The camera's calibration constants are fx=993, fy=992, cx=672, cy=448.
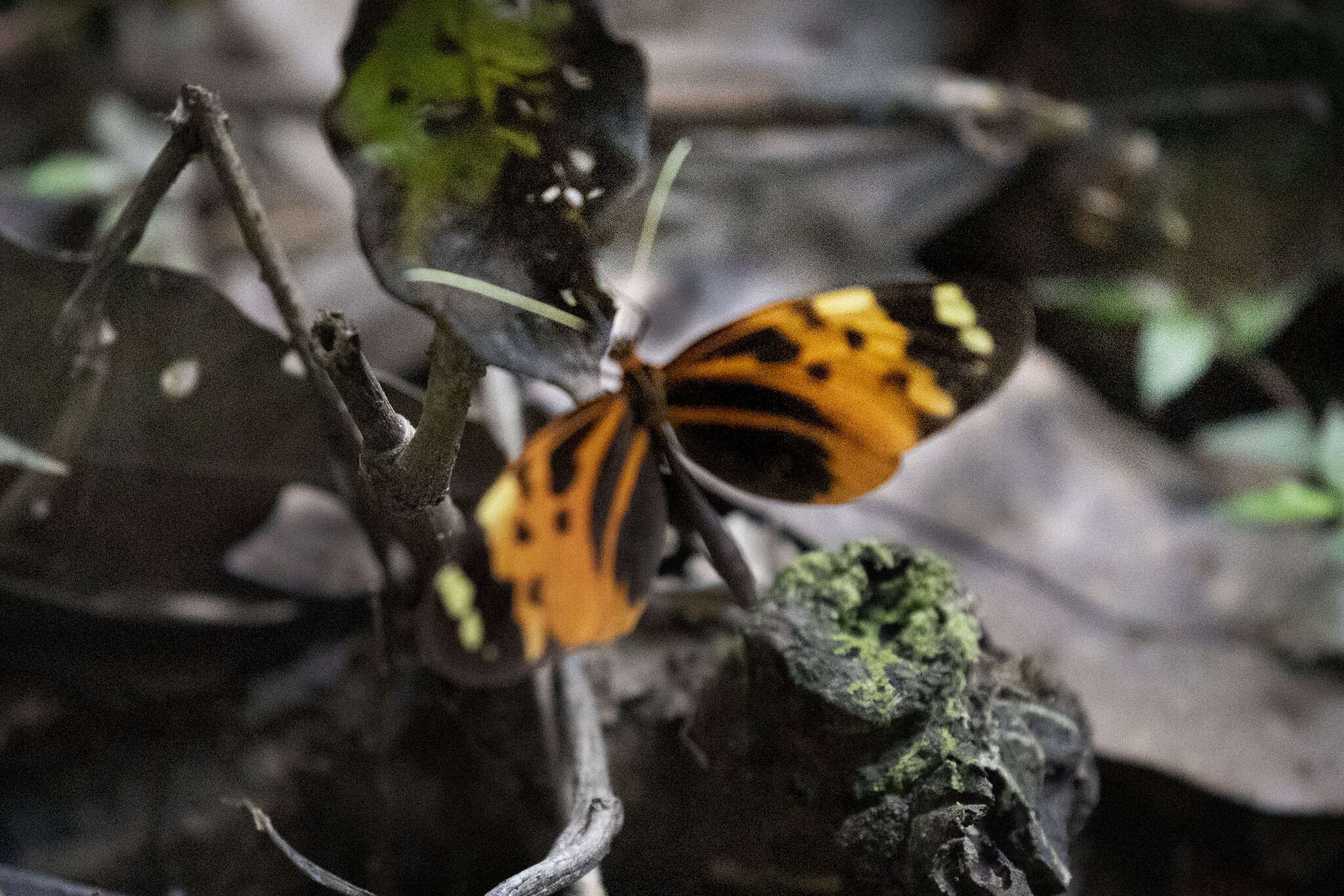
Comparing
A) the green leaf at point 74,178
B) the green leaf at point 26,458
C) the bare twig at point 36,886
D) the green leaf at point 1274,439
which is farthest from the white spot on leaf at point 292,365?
the green leaf at point 1274,439

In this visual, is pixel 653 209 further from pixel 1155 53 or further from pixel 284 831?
pixel 1155 53

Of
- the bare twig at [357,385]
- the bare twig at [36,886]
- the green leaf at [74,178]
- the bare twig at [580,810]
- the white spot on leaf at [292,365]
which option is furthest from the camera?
the green leaf at [74,178]

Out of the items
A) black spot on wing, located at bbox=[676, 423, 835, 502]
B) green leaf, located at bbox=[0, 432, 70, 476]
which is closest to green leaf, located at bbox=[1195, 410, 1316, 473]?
black spot on wing, located at bbox=[676, 423, 835, 502]

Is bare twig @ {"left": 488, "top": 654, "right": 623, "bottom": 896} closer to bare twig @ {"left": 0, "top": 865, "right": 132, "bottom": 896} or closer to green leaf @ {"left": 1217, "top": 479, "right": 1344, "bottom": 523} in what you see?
bare twig @ {"left": 0, "top": 865, "right": 132, "bottom": 896}

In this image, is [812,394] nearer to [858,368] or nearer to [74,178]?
[858,368]

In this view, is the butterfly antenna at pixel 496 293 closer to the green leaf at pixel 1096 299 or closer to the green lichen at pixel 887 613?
the green lichen at pixel 887 613

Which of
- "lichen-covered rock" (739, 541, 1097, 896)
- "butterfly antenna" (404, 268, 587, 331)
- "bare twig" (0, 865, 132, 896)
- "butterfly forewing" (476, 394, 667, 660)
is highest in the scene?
"butterfly antenna" (404, 268, 587, 331)

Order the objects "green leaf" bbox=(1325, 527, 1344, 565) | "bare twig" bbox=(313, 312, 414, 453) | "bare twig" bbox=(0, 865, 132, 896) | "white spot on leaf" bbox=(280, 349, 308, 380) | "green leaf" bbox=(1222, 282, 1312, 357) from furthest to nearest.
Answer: "green leaf" bbox=(1222, 282, 1312, 357) → "green leaf" bbox=(1325, 527, 1344, 565) → "white spot on leaf" bbox=(280, 349, 308, 380) → "bare twig" bbox=(0, 865, 132, 896) → "bare twig" bbox=(313, 312, 414, 453)

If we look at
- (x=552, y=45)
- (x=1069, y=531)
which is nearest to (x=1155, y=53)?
(x=1069, y=531)

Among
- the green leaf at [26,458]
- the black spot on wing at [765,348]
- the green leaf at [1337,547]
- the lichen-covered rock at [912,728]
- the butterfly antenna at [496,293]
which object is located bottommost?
the green leaf at [1337,547]
